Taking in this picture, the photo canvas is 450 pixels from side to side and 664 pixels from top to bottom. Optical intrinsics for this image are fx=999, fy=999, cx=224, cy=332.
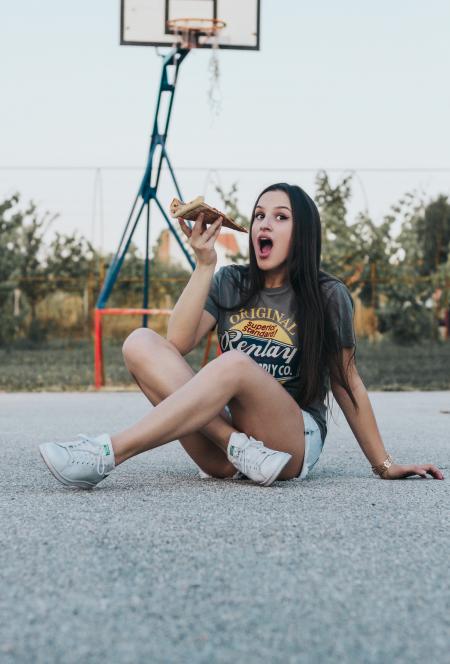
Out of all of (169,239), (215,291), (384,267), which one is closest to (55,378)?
(169,239)

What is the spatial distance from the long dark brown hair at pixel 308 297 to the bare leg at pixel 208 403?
187 millimetres

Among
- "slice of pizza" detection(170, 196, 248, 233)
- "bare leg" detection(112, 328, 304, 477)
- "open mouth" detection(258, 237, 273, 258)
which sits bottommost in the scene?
"bare leg" detection(112, 328, 304, 477)

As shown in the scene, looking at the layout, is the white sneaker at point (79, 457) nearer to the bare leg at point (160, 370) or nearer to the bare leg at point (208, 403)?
the bare leg at point (208, 403)

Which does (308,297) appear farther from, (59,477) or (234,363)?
(59,477)

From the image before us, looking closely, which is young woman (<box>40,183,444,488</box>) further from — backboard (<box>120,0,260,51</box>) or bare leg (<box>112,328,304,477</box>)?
backboard (<box>120,0,260,51</box>)

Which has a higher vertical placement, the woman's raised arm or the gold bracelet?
the woman's raised arm

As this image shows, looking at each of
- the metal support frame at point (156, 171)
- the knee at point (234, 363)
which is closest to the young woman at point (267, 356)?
the knee at point (234, 363)

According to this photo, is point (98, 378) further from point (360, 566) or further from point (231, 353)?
point (360, 566)

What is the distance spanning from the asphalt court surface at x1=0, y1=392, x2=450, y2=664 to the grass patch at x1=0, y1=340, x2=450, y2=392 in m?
6.04

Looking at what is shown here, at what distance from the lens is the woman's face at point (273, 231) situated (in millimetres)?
2898

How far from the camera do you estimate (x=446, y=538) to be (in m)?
2.14

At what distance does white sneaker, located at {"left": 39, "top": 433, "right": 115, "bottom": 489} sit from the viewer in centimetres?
250

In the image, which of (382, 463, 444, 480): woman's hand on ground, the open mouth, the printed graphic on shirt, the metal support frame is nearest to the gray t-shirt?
the printed graphic on shirt

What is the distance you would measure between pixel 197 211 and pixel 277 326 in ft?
1.31
